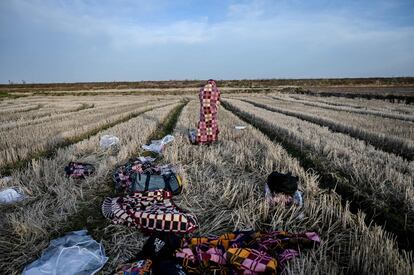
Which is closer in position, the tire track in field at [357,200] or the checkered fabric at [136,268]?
the checkered fabric at [136,268]

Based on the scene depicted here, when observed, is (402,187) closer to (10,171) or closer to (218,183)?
(218,183)

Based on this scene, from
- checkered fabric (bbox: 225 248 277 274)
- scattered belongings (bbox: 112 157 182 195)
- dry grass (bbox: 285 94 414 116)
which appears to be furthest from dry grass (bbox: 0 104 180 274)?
dry grass (bbox: 285 94 414 116)

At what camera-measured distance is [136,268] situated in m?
2.52

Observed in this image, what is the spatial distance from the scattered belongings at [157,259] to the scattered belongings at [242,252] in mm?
91

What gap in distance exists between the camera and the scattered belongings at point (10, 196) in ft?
14.8

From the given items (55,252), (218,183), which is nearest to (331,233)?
(218,183)

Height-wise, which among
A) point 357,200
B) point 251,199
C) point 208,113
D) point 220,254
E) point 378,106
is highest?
point 208,113

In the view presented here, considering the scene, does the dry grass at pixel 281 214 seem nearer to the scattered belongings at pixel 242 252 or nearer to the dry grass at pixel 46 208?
the scattered belongings at pixel 242 252

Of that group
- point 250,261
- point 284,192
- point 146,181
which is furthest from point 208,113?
point 250,261

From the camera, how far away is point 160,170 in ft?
17.9

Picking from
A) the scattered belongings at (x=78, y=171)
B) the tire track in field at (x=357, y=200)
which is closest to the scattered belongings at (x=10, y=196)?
the scattered belongings at (x=78, y=171)

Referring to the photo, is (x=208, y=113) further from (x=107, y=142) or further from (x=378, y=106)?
(x=378, y=106)

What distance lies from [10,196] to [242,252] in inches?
144

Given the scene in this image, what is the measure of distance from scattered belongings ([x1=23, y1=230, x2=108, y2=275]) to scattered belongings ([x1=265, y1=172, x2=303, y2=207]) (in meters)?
2.15
